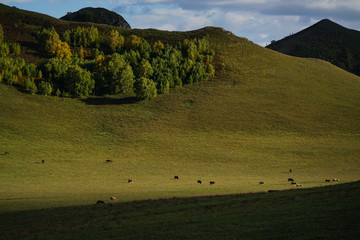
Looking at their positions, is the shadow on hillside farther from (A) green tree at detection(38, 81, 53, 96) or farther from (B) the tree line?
(A) green tree at detection(38, 81, 53, 96)

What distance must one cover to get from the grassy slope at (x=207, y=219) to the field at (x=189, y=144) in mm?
187

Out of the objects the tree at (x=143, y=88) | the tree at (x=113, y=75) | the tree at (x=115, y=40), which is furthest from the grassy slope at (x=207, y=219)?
the tree at (x=115, y=40)

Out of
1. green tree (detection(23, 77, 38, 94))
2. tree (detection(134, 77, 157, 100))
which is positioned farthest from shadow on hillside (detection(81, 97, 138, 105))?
green tree (detection(23, 77, 38, 94))

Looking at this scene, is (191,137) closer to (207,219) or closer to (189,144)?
(189,144)

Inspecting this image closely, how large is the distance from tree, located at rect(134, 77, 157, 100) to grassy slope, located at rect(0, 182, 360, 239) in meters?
68.3

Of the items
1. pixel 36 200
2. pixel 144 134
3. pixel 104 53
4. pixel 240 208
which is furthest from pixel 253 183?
pixel 104 53

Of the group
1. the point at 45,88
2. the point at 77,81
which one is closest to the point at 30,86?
the point at 45,88

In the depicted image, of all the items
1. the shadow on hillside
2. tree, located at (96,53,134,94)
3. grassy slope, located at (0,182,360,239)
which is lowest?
grassy slope, located at (0,182,360,239)

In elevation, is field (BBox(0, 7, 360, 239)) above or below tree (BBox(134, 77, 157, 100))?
below

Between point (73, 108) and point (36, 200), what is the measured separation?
57.7 m

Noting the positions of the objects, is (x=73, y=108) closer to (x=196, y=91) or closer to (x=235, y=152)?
(x=196, y=91)

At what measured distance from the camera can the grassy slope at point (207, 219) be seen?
18.8 metres

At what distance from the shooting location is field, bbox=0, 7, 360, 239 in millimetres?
29516

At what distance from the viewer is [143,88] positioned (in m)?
96.1
